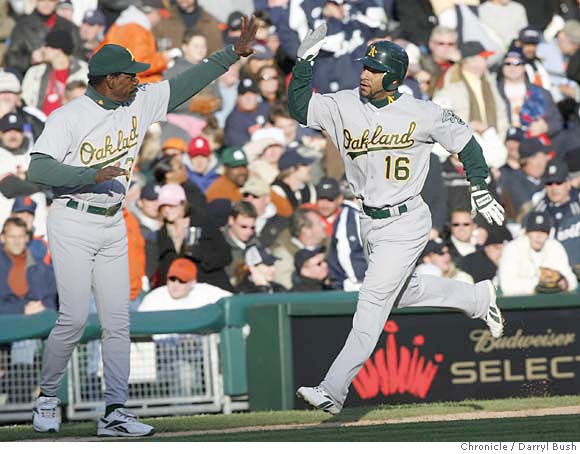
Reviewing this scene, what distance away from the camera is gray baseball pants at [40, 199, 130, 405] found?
791 centimetres

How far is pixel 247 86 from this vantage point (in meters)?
12.4

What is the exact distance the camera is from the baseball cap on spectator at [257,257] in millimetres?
10836

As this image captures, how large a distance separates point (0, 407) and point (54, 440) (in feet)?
7.23

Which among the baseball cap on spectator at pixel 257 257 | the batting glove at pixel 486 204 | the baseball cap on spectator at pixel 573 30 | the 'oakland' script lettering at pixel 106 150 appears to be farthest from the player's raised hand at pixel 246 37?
the baseball cap on spectator at pixel 573 30

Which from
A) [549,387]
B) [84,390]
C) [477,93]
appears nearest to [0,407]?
[84,390]

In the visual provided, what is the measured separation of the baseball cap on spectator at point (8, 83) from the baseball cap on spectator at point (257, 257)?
2535 mm

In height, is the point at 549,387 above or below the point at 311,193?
below

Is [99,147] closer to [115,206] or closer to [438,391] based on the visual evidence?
[115,206]

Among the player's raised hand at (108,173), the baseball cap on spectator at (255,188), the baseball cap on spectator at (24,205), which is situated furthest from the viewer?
the baseball cap on spectator at (255,188)

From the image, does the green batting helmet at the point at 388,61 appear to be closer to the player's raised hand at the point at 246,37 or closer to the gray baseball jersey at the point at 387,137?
the gray baseball jersey at the point at 387,137

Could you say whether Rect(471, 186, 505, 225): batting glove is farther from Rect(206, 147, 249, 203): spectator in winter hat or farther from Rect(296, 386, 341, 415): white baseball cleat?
Rect(206, 147, 249, 203): spectator in winter hat

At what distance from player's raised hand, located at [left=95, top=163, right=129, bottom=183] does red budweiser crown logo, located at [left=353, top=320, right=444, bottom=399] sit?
328cm

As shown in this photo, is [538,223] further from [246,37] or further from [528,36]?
[246,37]

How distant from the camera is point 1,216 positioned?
439 inches
